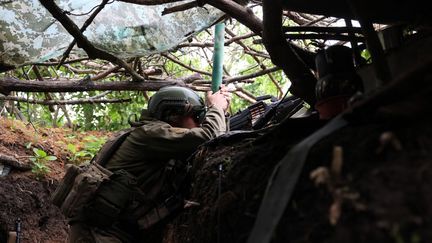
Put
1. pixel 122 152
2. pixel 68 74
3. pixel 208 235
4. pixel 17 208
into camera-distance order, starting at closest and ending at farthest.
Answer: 1. pixel 208 235
2. pixel 122 152
3. pixel 17 208
4. pixel 68 74

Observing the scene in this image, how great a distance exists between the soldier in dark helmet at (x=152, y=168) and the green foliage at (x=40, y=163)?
10.5 feet

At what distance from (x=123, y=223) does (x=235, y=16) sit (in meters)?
1.94

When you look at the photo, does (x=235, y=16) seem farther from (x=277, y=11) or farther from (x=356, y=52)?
(x=356, y=52)

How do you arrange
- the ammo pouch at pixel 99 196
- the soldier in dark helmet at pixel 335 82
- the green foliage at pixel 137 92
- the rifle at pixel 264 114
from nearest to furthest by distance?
the soldier in dark helmet at pixel 335 82 → the ammo pouch at pixel 99 196 → the rifle at pixel 264 114 → the green foliage at pixel 137 92

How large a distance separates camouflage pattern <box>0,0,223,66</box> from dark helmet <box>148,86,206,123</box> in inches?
20.2

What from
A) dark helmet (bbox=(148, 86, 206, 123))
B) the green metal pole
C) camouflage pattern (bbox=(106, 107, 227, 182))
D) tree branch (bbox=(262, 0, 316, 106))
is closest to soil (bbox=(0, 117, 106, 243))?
camouflage pattern (bbox=(106, 107, 227, 182))

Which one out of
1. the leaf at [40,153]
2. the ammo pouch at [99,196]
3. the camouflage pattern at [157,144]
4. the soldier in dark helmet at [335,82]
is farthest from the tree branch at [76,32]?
the leaf at [40,153]

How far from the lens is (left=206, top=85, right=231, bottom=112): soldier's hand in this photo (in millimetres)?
4484

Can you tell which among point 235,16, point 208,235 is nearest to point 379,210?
point 208,235

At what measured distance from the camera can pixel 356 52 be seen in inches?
133

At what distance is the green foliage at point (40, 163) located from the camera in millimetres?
6980

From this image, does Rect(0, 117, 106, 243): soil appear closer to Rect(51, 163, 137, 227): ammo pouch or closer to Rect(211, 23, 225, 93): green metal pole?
Rect(51, 163, 137, 227): ammo pouch

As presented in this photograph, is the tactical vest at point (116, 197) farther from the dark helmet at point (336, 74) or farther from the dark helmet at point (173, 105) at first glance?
the dark helmet at point (336, 74)

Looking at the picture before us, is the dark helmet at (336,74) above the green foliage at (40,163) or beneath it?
above
